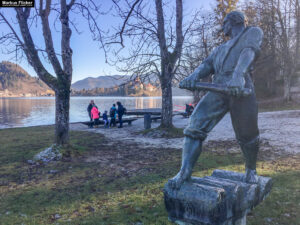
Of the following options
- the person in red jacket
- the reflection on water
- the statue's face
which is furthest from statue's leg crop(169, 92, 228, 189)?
the reflection on water

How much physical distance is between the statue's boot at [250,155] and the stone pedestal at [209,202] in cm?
24

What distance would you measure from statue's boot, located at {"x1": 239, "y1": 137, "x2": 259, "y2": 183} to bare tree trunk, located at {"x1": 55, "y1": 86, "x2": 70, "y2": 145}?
6.78 metres

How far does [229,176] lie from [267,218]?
4.13 ft

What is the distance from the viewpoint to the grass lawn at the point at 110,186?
4316 mm

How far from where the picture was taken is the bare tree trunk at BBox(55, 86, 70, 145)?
28.2ft

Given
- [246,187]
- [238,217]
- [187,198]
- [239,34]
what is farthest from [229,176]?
[239,34]

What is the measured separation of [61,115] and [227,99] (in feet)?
22.8

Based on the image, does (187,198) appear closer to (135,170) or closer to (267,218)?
(267,218)

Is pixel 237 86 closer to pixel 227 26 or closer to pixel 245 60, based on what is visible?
pixel 245 60

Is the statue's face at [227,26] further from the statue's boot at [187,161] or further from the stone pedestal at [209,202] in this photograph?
the stone pedestal at [209,202]

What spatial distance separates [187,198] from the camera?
2799 mm

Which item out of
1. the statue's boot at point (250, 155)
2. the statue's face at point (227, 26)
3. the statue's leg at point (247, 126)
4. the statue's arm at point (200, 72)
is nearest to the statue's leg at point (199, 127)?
the statue's leg at point (247, 126)

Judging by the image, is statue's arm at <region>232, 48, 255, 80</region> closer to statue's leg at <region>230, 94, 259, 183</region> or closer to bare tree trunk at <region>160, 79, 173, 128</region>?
statue's leg at <region>230, 94, 259, 183</region>

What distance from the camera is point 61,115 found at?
8758 mm
